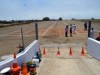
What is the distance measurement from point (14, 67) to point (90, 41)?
9.79 meters

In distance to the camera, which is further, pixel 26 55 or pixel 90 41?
pixel 90 41

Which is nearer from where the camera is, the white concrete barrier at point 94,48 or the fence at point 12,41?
the white concrete barrier at point 94,48

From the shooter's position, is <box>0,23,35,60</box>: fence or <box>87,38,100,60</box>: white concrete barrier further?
<box>0,23,35,60</box>: fence

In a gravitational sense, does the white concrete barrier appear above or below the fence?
above

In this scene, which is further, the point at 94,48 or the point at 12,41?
the point at 12,41

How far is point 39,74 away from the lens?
37.7ft

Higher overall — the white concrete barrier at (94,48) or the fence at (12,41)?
the white concrete barrier at (94,48)

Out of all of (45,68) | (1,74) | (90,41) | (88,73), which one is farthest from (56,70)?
(90,41)

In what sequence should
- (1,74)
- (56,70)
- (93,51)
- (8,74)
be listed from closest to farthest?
(1,74) < (8,74) < (56,70) < (93,51)

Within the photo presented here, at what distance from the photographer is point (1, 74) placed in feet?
30.1

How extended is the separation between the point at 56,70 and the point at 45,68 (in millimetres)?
833

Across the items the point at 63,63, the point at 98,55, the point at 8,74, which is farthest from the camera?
the point at 98,55

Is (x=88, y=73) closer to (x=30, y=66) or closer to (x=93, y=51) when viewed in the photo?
(x=30, y=66)

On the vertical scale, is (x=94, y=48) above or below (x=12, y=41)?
above
